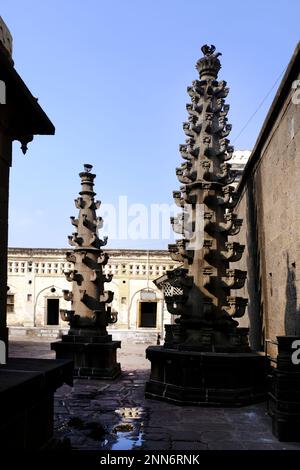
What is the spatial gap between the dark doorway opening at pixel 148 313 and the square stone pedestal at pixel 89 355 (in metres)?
16.5

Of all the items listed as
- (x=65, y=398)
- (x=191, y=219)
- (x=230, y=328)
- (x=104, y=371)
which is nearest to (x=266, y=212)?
(x=191, y=219)

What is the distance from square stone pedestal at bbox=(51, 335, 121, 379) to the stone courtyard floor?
75.6 inches

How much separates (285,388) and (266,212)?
6.00 metres

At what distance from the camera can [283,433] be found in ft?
20.4

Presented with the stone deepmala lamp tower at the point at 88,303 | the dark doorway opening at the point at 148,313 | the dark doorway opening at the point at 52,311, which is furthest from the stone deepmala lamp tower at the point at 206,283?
the dark doorway opening at the point at 52,311

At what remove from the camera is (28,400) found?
13.9 ft

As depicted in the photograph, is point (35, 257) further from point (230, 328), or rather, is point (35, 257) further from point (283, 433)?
point (283, 433)

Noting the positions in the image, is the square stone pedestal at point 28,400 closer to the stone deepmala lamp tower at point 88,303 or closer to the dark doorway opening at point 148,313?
the stone deepmala lamp tower at point 88,303

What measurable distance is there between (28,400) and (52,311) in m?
25.9

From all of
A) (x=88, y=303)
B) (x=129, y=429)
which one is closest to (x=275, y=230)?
(x=88, y=303)

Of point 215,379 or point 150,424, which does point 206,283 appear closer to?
point 215,379

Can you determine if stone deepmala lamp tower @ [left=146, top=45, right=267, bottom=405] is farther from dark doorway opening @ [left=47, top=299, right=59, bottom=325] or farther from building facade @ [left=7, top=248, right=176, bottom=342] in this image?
dark doorway opening @ [left=47, top=299, right=59, bottom=325]

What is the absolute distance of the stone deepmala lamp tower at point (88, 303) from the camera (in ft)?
39.7

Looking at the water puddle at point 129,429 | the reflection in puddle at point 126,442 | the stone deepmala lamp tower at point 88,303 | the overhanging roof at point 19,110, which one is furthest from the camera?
the stone deepmala lamp tower at point 88,303
